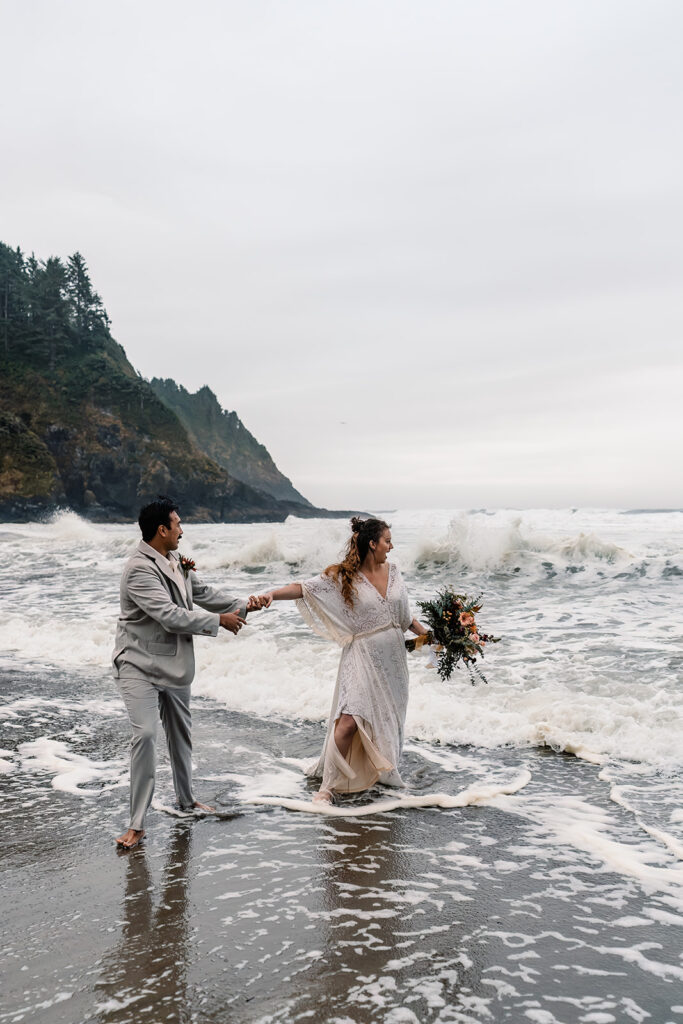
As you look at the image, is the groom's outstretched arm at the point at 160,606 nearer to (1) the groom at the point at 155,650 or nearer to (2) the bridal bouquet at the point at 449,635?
(1) the groom at the point at 155,650

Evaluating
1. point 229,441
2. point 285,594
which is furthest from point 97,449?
point 285,594

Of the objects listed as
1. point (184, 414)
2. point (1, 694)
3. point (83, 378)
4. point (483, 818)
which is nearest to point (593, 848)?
point (483, 818)

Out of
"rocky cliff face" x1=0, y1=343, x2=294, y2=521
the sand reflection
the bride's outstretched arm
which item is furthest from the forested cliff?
the sand reflection

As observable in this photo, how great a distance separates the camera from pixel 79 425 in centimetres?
8194

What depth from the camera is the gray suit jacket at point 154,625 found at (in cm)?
465

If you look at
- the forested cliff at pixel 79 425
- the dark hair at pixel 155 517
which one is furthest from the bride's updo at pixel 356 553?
the forested cliff at pixel 79 425

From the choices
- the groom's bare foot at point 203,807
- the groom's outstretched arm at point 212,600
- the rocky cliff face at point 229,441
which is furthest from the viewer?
the rocky cliff face at point 229,441

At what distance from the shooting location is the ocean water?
3.07m

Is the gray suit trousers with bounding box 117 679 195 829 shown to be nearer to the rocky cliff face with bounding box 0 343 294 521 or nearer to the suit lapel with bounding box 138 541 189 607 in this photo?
the suit lapel with bounding box 138 541 189 607

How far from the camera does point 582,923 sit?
354cm

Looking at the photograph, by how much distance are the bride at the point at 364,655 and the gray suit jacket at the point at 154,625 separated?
86 cm

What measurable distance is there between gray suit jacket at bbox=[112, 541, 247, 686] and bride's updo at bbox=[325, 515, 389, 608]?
120 cm

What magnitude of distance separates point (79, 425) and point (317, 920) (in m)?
84.3

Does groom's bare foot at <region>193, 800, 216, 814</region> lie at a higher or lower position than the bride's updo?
lower
